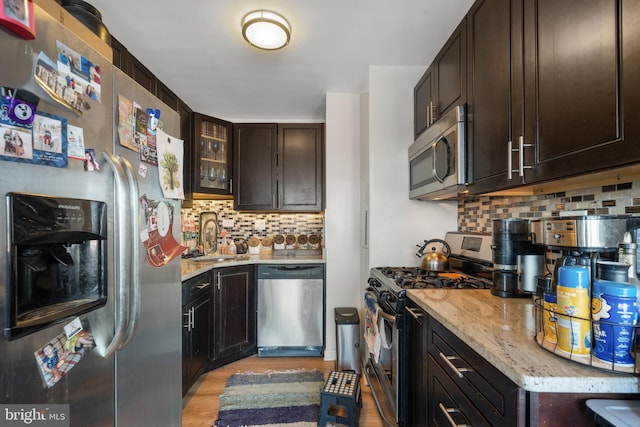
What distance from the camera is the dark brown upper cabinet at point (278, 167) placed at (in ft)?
10.6


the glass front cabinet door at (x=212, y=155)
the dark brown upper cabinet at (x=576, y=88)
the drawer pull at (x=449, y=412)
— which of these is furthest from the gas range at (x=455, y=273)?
the glass front cabinet door at (x=212, y=155)

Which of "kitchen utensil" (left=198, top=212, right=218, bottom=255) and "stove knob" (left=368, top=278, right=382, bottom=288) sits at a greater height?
"kitchen utensil" (left=198, top=212, right=218, bottom=255)

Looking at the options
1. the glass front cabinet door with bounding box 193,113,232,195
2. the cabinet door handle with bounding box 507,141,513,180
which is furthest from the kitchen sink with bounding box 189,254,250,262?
the cabinet door handle with bounding box 507,141,513,180

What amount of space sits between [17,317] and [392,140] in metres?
2.22

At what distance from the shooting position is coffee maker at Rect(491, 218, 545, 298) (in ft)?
4.16

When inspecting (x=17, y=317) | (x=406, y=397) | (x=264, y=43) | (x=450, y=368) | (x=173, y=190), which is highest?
(x=264, y=43)

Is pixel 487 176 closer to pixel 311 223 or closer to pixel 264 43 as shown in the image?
pixel 264 43

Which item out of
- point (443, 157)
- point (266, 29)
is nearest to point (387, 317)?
point (443, 157)

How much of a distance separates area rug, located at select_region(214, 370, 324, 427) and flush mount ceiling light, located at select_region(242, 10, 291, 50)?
230cm

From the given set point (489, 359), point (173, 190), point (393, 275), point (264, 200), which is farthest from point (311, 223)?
point (489, 359)

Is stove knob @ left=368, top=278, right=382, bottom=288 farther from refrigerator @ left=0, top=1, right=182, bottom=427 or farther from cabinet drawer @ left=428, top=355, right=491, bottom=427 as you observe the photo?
refrigerator @ left=0, top=1, right=182, bottom=427

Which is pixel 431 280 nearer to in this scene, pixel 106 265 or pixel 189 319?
pixel 106 265

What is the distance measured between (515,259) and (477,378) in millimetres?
645

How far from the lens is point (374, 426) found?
1888 mm
